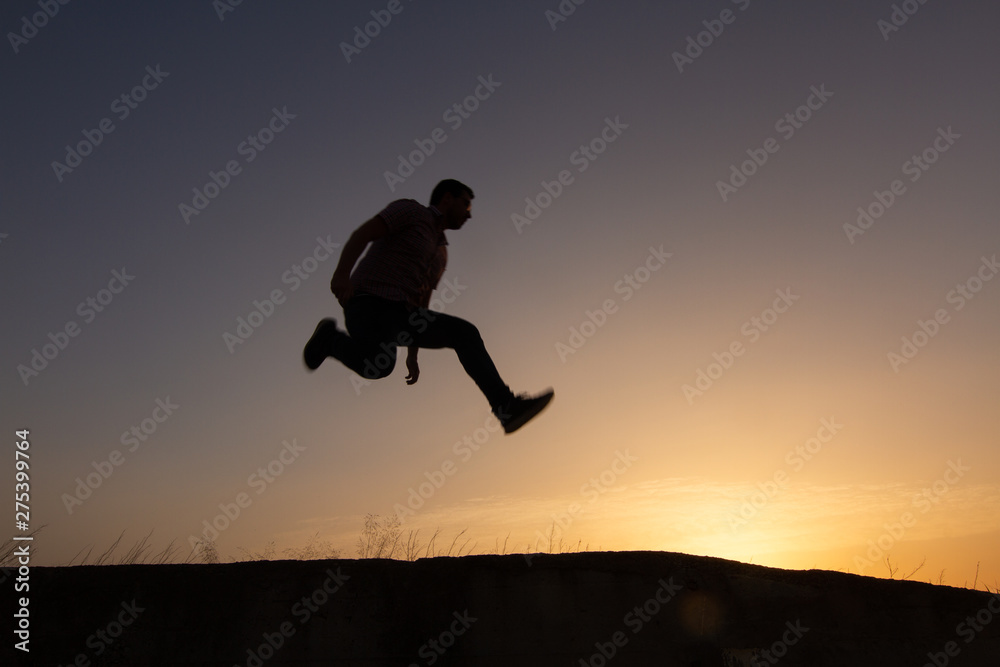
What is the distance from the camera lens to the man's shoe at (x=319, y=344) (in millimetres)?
4215

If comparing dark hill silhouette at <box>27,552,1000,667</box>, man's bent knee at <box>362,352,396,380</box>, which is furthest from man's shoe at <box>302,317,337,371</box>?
dark hill silhouette at <box>27,552,1000,667</box>

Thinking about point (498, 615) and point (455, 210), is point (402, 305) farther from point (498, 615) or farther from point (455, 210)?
point (498, 615)

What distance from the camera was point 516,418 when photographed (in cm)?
398

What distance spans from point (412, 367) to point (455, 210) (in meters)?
0.99

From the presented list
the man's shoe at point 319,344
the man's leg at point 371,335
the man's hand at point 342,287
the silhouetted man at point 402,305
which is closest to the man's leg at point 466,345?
the silhouetted man at point 402,305

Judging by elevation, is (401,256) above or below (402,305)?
above

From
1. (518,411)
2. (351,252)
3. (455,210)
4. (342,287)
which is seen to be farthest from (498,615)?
(455,210)

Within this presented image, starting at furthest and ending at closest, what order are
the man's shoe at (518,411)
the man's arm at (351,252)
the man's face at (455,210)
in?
Result: the man's face at (455,210) → the man's shoe at (518,411) → the man's arm at (351,252)

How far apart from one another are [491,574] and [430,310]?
1.63 meters

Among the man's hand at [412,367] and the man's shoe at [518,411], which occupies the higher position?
the man's shoe at [518,411]

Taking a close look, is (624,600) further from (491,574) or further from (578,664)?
(491,574)

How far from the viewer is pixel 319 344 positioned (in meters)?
4.24

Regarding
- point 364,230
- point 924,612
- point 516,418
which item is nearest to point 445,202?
point 364,230

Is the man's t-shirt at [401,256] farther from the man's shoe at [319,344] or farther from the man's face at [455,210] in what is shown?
the man's shoe at [319,344]
